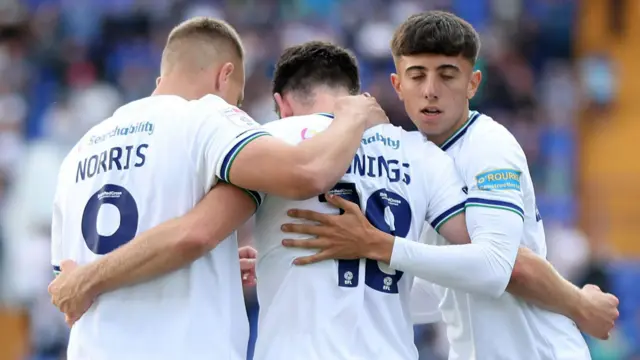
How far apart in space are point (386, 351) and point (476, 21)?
11.6 meters

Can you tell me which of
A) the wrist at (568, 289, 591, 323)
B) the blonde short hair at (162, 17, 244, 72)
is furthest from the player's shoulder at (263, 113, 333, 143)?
the wrist at (568, 289, 591, 323)

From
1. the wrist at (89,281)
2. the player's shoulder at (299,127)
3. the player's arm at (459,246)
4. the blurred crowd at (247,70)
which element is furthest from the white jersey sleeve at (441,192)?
the blurred crowd at (247,70)

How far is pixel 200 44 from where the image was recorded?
15.2 feet

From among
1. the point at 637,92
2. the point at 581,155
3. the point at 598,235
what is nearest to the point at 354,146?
the point at 598,235

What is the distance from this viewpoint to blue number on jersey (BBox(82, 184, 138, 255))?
4.23 m

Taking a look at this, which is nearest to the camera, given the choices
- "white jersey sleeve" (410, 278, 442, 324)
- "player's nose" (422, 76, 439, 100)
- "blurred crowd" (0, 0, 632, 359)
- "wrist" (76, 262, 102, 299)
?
"wrist" (76, 262, 102, 299)

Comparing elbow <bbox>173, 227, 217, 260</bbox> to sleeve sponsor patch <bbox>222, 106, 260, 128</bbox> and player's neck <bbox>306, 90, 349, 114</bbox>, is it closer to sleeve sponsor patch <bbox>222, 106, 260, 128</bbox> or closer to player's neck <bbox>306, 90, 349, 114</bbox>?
sleeve sponsor patch <bbox>222, 106, 260, 128</bbox>

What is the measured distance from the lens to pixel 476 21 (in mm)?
15305

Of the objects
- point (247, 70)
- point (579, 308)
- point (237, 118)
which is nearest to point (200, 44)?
point (237, 118)

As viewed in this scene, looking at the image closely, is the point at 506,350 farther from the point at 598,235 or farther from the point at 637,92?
the point at 637,92

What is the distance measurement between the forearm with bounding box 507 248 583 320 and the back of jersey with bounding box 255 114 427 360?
0.47 metres

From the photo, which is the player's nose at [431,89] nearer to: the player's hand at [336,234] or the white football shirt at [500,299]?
the white football shirt at [500,299]

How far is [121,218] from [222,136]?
1.69 feet

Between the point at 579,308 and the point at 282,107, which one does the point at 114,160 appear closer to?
the point at 282,107
